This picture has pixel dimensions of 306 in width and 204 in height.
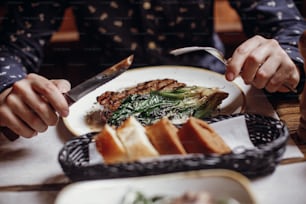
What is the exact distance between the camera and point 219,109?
624 mm

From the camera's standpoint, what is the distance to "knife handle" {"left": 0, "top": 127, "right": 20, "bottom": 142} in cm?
62

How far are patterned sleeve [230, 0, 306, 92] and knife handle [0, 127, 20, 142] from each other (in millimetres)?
394

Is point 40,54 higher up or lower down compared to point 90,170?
lower down

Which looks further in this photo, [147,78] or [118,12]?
[118,12]

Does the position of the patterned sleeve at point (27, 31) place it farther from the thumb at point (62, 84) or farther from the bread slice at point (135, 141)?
the bread slice at point (135, 141)

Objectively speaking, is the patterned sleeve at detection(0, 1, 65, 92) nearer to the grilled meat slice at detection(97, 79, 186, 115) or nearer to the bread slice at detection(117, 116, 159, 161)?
the grilled meat slice at detection(97, 79, 186, 115)

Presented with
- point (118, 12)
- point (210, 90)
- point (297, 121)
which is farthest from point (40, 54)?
point (297, 121)

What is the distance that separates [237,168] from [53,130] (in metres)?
0.27

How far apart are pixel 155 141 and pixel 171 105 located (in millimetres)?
183

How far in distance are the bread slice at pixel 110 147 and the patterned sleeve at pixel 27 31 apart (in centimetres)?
41

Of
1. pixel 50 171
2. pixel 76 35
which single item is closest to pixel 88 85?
pixel 50 171

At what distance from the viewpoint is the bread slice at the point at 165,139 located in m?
0.43

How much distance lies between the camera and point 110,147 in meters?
0.42

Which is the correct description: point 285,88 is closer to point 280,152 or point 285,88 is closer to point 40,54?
point 280,152
